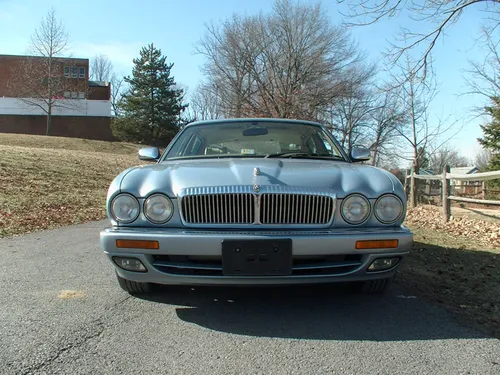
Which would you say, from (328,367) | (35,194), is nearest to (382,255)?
(328,367)

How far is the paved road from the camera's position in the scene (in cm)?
241

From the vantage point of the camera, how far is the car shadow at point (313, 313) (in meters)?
2.88

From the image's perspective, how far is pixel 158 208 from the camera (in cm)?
312

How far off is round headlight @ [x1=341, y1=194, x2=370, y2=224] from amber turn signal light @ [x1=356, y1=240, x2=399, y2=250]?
0.21 m

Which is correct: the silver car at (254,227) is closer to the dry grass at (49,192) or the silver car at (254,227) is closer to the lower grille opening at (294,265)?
the lower grille opening at (294,265)

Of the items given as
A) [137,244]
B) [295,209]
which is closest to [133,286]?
[137,244]

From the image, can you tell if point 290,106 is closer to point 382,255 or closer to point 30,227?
point 30,227

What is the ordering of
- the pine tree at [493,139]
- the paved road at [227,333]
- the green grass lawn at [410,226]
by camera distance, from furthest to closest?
1. the pine tree at [493,139]
2. the green grass lawn at [410,226]
3. the paved road at [227,333]

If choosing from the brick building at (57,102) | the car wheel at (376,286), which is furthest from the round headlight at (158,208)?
the brick building at (57,102)

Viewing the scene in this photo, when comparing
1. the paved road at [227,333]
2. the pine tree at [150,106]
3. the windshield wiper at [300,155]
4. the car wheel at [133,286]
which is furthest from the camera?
the pine tree at [150,106]

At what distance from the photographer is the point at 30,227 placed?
7445 mm

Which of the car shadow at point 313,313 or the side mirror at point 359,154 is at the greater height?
the side mirror at point 359,154

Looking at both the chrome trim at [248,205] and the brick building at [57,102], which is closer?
the chrome trim at [248,205]

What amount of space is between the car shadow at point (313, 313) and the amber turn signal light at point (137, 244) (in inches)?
23.4
